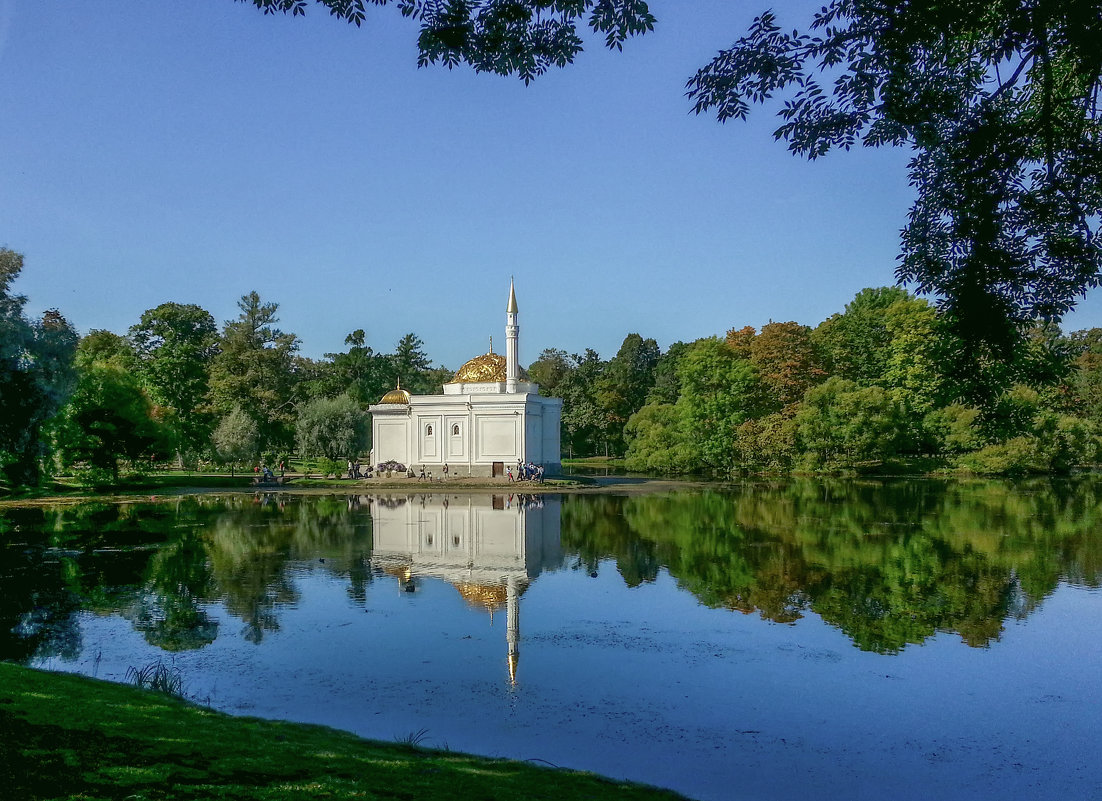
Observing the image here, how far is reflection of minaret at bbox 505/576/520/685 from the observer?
11648 mm

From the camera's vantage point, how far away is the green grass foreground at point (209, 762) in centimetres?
631

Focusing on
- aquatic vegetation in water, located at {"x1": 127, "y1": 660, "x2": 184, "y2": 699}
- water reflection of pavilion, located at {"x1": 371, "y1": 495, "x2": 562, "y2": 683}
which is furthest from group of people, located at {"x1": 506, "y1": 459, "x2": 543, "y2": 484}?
aquatic vegetation in water, located at {"x1": 127, "y1": 660, "x2": 184, "y2": 699}

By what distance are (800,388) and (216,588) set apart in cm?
4961

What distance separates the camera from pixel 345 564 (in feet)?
65.4

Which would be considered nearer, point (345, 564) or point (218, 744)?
point (218, 744)

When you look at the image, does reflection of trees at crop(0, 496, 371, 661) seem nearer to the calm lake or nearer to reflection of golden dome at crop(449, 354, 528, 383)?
the calm lake

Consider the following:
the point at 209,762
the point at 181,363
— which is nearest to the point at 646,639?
the point at 209,762

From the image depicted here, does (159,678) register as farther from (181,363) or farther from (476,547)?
(181,363)

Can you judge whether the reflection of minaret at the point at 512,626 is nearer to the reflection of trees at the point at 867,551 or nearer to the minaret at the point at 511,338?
the reflection of trees at the point at 867,551

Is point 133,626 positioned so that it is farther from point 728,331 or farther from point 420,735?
point 728,331

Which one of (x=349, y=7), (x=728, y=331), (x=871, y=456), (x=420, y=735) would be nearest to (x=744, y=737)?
(x=420, y=735)

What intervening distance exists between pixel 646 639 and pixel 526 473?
116 ft

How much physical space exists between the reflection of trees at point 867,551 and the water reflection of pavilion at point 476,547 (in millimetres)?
1194

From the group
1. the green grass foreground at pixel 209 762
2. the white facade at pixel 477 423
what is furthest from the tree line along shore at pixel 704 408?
the green grass foreground at pixel 209 762
